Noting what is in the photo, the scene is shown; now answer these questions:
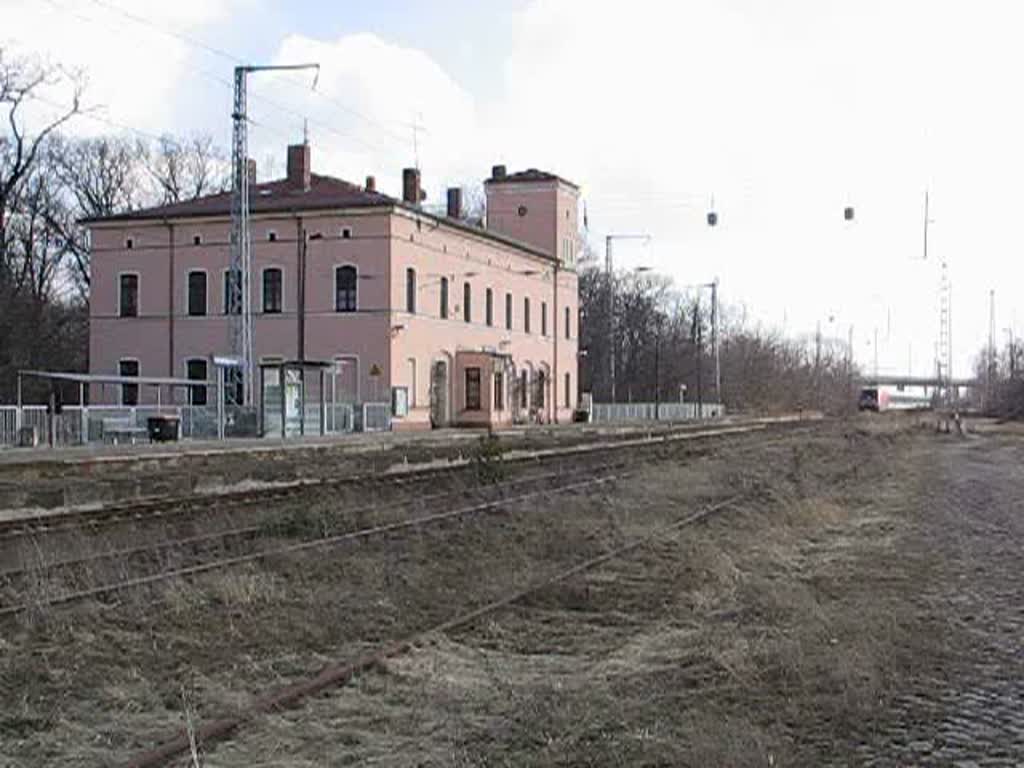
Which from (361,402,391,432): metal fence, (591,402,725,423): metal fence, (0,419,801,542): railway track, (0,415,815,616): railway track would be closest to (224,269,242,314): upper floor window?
(361,402,391,432): metal fence

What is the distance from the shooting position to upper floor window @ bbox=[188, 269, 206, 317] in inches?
2640

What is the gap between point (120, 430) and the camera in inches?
1704

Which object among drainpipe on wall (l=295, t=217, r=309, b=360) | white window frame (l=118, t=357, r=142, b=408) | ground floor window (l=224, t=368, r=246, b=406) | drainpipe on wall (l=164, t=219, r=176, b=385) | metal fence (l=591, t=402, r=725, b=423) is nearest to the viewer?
ground floor window (l=224, t=368, r=246, b=406)

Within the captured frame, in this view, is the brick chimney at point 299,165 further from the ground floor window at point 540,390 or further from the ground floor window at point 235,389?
the ground floor window at point 540,390

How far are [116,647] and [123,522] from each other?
9153mm

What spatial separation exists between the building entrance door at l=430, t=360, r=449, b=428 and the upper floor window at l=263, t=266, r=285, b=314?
335 inches

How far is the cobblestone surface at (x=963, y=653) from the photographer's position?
707cm

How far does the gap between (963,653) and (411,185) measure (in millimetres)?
70290

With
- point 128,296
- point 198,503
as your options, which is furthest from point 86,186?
point 198,503

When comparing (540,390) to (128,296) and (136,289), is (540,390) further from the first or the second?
(128,296)

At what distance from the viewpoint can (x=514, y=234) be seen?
87812mm

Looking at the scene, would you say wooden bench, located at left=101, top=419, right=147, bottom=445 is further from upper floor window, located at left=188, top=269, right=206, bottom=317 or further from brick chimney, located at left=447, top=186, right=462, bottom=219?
brick chimney, located at left=447, top=186, right=462, bottom=219

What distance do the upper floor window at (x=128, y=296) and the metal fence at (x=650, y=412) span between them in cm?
3355

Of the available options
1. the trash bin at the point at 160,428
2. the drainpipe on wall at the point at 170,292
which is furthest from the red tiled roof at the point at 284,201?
the trash bin at the point at 160,428
